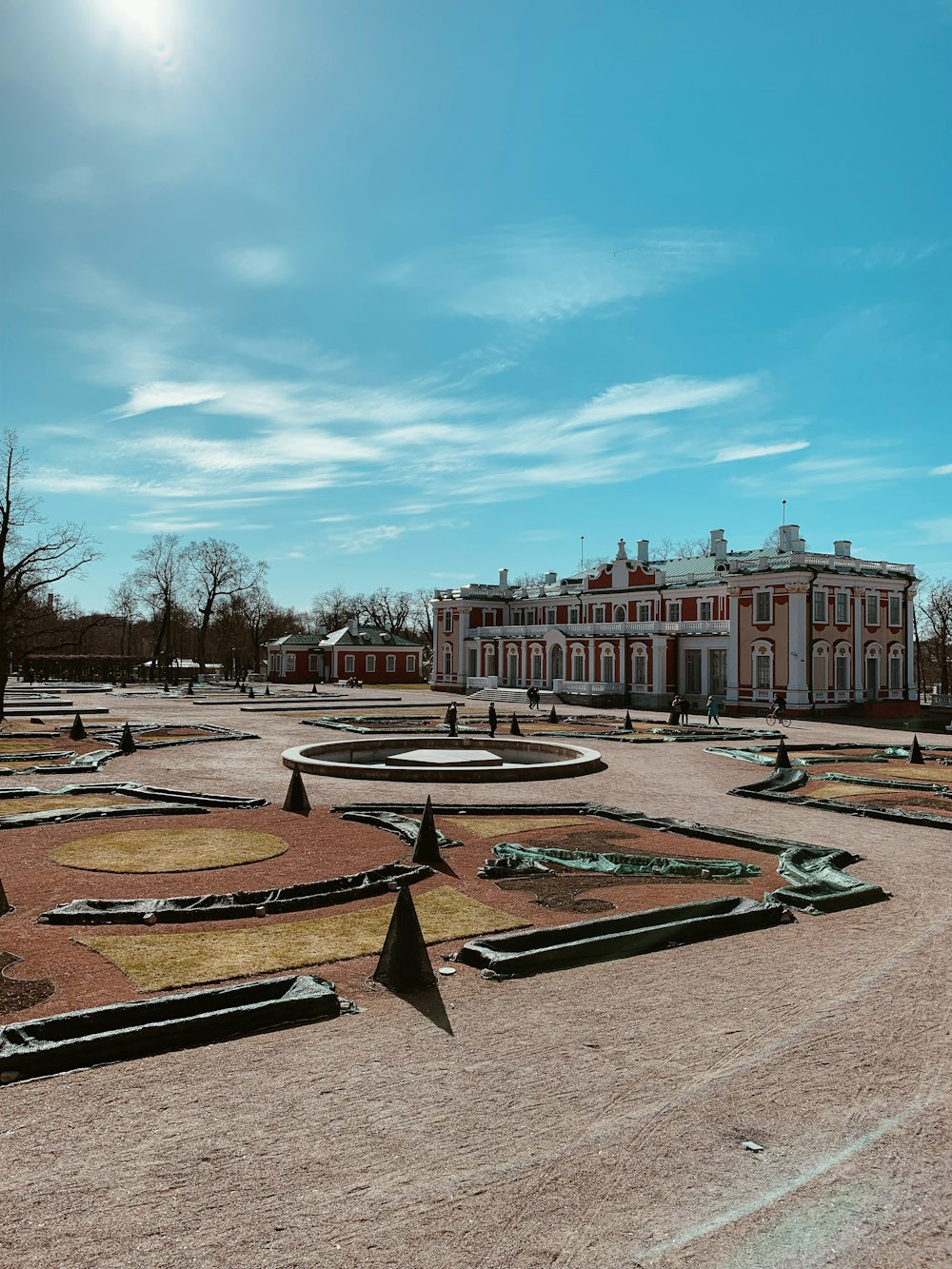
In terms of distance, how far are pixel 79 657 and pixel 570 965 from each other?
91.8 metres

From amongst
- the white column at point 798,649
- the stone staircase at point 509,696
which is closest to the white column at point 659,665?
the stone staircase at point 509,696

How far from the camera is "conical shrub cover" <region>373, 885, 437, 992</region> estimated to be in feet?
26.6

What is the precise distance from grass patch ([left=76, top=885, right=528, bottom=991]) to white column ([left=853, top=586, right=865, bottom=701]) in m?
45.2

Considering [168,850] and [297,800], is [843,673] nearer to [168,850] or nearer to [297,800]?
[297,800]

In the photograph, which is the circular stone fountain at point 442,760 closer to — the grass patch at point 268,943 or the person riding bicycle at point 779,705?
the grass patch at point 268,943

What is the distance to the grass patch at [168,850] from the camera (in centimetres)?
1265

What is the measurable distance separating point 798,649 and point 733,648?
421 centimetres

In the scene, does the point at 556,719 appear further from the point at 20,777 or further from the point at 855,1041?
the point at 855,1041

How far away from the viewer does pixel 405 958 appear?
26.7ft

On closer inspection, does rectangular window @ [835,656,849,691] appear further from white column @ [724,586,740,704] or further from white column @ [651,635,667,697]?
white column @ [651,635,667,697]

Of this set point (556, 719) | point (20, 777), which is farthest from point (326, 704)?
point (20, 777)

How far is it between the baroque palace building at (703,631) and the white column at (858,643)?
73 mm

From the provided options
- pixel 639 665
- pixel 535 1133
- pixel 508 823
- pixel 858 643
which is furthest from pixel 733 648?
pixel 535 1133

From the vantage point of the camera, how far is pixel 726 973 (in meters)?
8.66
